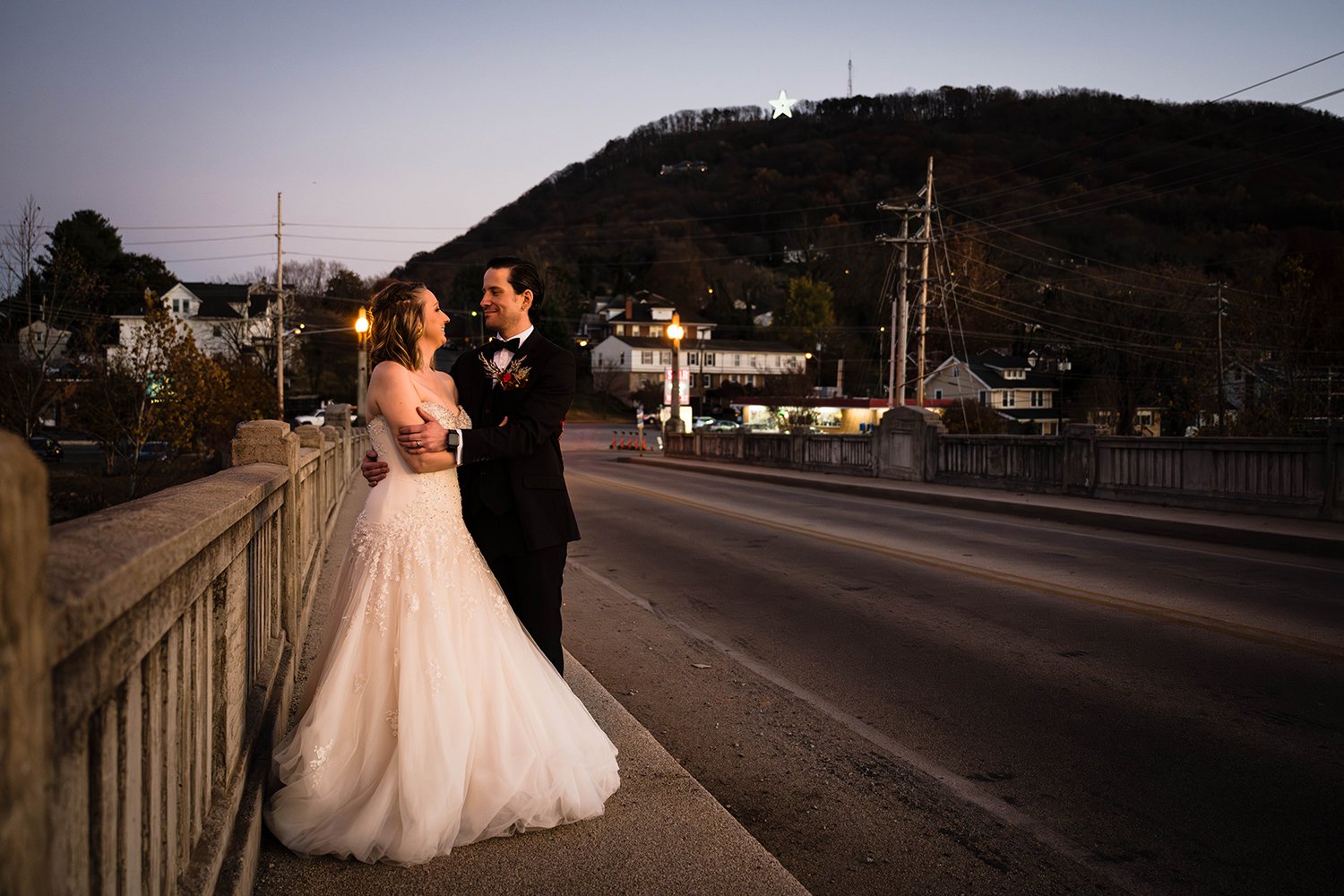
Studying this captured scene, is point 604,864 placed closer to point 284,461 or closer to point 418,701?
point 418,701

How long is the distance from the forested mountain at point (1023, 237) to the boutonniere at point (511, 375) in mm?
29801

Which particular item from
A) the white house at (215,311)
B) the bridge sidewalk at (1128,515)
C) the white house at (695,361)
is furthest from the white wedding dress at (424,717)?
the white house at (695,361)

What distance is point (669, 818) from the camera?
4.14 metres

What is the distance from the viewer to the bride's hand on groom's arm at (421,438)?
4.12 meters

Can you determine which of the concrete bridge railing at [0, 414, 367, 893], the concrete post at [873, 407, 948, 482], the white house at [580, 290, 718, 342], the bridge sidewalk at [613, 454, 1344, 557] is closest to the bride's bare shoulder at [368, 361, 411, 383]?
the concrete bridge railing at [0, 414, 367, 893]

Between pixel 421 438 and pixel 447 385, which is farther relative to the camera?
pixel 447 385

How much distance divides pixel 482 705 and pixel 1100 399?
3017 inches

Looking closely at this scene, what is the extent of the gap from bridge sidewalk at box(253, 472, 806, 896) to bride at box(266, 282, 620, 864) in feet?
0.23

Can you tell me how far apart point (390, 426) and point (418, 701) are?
1225 mm

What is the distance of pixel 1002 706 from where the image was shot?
628 cm

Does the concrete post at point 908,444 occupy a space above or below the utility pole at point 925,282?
below

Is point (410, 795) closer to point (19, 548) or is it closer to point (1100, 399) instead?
point (19, 548)

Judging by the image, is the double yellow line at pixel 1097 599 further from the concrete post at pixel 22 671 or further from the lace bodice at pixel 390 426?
the concrete post at pixel 22 671

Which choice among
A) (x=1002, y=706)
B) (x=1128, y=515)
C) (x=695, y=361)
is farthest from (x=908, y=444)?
(x=695, y=361)
